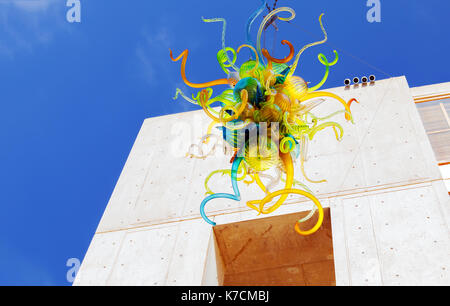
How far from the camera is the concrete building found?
5730 mm

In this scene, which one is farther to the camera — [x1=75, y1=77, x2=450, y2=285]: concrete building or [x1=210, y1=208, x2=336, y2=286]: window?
[x1=210, y1=208, x2=336, y2=286]: window

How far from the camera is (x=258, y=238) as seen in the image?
6973mm

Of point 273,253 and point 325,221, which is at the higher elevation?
point 325,221

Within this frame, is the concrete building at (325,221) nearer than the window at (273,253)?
Yes

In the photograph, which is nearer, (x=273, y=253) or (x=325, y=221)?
(x=325, y=221)

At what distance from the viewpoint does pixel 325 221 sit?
6699 millimetres

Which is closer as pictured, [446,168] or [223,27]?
[223,27]

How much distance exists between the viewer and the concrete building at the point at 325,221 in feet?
18.8
